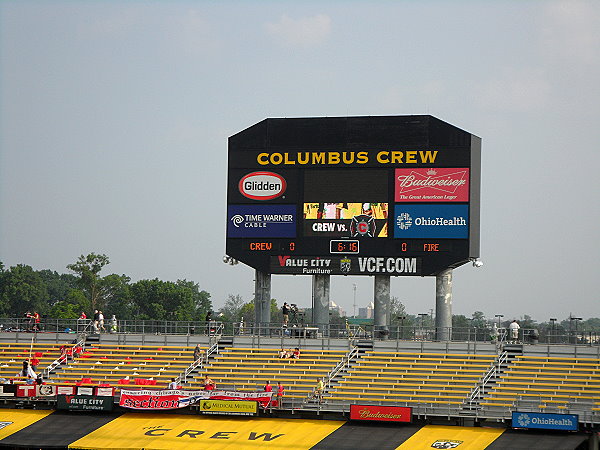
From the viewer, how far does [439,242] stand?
42312 millimetres

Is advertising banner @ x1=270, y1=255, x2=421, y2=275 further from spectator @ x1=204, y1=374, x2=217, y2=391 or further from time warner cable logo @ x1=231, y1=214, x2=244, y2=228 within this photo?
spectator @ x1=204, y1=374, x2=217, y2=391

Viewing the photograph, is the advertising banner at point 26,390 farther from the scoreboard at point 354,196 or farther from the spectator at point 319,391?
the spectator at point 319,391

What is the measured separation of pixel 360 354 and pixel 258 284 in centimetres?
550

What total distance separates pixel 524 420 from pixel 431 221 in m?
11.3

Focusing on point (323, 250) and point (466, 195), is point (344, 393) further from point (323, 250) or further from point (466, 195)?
point (466, 195)

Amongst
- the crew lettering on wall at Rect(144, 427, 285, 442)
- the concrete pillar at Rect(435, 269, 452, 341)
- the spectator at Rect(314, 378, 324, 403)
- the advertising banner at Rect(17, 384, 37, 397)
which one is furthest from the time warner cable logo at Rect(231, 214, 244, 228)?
the crew lettering on wall at Rect(144, 427, 285, 442)

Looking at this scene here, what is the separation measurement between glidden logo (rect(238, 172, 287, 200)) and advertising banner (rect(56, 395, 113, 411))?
1095 centimetres

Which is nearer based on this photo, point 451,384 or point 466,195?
point 451,384

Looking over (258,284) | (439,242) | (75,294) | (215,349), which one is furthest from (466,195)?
(75,294)

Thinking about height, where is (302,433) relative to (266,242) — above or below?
below

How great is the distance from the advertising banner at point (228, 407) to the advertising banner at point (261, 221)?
9.06 meters

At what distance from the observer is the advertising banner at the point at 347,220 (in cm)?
4288

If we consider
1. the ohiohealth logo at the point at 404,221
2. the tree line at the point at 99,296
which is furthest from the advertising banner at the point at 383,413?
the tree line at the point at 99,296

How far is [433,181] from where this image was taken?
4266 centimetres
